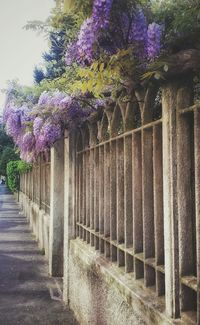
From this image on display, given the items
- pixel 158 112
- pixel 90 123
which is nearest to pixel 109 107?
pixel 158 112

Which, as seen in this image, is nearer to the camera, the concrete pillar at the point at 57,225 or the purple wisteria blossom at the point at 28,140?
the purple wisteria blossom at the point at 28,140

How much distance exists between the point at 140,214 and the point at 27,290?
4.17m

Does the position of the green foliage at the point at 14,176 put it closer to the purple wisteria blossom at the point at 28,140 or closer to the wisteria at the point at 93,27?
the purple wisteria blossom at the point at 28,140

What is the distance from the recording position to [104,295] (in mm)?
4375

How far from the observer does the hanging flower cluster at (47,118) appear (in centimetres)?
551

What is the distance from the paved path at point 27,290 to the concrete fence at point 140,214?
39 centimetres

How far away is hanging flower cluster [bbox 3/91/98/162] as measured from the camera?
5.51m

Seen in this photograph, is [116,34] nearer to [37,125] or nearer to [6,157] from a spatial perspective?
[37,125]

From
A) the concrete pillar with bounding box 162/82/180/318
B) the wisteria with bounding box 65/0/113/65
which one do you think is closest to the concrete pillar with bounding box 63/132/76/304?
the wisteria with bounding box 65/0/113/65

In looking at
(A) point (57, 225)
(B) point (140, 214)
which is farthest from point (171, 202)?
(A) point (57, 225)

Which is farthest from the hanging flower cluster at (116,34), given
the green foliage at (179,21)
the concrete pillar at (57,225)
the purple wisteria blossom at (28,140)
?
the concrete pillar at (57,225)

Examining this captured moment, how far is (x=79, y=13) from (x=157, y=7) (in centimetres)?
65

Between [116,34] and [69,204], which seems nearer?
[116,34]

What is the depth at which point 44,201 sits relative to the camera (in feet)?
40.7
